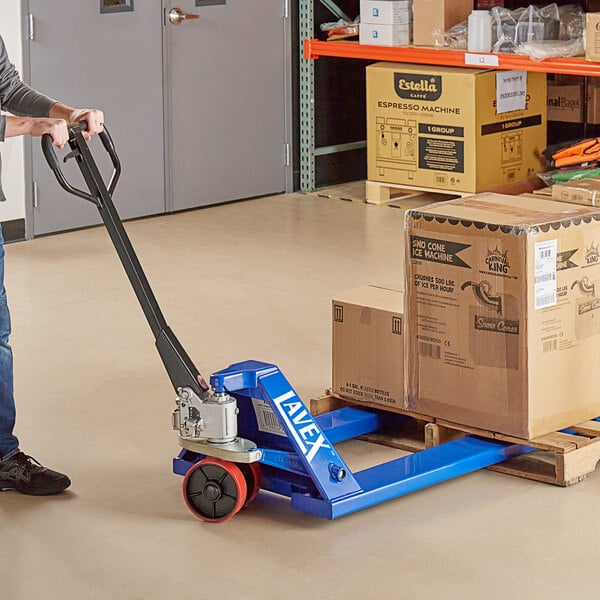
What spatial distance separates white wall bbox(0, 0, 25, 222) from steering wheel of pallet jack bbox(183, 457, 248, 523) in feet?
11.2

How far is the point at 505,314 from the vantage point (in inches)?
139

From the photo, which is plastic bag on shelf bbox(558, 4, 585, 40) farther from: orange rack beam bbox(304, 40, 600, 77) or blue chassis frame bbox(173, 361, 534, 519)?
blue chassis frame bbox(173, 361, 534, 519)

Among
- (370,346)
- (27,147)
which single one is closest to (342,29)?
(27,147)

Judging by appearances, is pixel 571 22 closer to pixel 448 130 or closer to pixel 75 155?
pixel 448 130

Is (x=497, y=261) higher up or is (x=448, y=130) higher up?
(x=448, y=130)

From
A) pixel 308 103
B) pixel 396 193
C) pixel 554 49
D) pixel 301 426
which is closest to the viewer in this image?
pixel 301 426

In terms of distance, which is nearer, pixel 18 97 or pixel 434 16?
pixel 18 97

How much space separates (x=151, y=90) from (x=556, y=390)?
4.09 meters

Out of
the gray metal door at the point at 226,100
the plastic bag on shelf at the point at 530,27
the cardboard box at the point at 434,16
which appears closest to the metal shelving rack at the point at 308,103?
the gray metal door at the point at 226,100

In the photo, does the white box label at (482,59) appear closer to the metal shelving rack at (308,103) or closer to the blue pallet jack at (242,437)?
the metal shelving rack at (308,103)

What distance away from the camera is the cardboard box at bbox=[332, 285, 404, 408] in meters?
3.86

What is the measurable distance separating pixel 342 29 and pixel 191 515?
4.56 metres

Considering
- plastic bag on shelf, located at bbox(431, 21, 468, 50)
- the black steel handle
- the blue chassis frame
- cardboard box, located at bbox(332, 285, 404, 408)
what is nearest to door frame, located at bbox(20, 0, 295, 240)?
plastic bag on shelf, located at bbox(431, 21, 468, 50)

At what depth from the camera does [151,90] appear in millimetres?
7148
